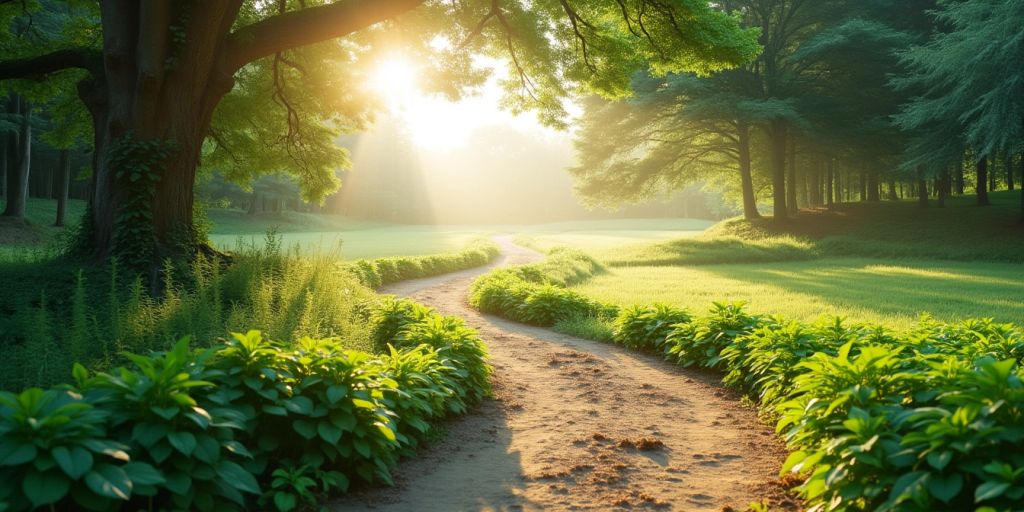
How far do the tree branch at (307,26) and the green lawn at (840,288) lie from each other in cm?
702

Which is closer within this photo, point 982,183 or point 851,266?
point 851,266

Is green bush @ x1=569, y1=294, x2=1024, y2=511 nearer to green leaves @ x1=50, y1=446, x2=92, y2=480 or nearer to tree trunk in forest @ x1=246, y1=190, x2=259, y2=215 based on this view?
green leaves @ x1=50, y1=446, x2=92, y2=480

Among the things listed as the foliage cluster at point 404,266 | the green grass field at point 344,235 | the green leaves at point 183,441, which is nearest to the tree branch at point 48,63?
the foliage cluster at point 404,266

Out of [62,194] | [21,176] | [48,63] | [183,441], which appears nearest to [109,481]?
[183,441]

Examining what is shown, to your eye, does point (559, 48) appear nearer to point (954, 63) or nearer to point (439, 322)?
point (439, 322)

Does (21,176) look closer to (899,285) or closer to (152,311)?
(152,311)

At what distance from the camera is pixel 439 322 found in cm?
684

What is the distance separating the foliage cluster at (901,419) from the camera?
259cm

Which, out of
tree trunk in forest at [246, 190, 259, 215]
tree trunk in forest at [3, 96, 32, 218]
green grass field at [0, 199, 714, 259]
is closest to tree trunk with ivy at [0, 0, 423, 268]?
green grass field at [0, 199, 714, 259]

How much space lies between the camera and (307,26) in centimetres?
915

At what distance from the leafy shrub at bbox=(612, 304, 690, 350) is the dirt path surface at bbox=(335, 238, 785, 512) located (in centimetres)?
92

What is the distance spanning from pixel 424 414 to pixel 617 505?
187cm

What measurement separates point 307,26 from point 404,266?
1102 cm

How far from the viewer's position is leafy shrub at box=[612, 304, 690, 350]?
8547mm
